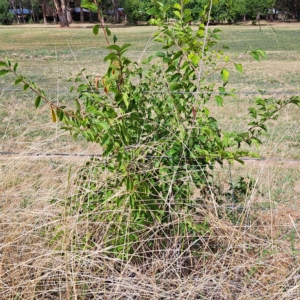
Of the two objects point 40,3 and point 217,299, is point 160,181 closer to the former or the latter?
point 217,299

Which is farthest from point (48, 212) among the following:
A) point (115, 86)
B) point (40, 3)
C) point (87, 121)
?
point (40, 3)

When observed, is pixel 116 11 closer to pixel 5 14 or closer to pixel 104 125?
pixel 5 14

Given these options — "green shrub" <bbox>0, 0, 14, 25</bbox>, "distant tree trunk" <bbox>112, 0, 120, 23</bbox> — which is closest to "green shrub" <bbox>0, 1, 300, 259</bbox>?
"distant tree trunk" <bbox>112, 0, 120, 23</bbox>

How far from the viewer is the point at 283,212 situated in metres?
2.56

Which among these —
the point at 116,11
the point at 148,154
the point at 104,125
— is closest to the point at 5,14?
the point at 116,11

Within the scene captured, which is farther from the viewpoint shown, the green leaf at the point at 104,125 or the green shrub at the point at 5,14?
the green shrub at the point at 5,14

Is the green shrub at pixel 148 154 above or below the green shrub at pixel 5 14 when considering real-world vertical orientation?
above

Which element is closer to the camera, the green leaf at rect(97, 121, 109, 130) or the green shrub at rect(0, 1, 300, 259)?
the green leaf at rect(97, 121, 109, 130)

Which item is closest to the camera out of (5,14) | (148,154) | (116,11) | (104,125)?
(104,125)

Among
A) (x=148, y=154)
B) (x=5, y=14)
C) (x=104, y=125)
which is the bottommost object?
(x=5, y=14)

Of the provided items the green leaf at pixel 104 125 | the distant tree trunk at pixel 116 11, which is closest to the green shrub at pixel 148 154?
the green leaf at pixel 104 125

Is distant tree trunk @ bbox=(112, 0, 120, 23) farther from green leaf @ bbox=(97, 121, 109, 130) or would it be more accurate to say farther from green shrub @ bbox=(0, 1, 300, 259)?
green leaf @ bbox=(97, 121, 109, 130)

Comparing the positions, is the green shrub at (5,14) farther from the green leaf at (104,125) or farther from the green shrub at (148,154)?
the green leaf at (104,125)

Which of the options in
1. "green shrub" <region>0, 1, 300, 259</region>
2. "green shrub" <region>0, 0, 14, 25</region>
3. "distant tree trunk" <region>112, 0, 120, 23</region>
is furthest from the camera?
"green shrub" <region>0, 0, 14, 25</region>
